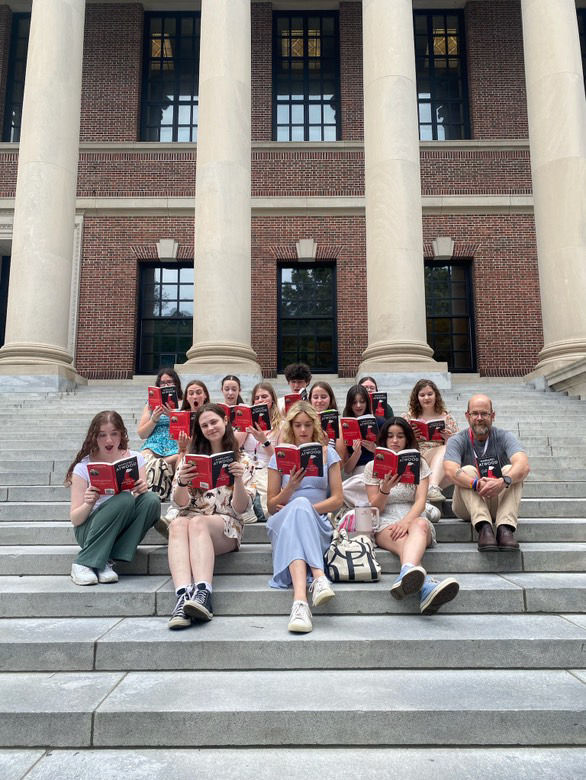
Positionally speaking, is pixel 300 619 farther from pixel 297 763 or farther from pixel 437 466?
pixel 437 466

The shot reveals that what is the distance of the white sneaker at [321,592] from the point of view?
13.4ft

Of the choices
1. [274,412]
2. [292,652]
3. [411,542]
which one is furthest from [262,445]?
[292,652]

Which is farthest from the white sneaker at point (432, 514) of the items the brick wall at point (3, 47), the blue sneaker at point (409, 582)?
the brick wall at point (3, 47)

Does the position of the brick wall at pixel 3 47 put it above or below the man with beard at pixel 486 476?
above

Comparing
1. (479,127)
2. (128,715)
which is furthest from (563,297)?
(128,715)

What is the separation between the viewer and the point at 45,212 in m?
12.9

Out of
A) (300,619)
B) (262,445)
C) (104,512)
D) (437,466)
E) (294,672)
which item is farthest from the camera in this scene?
(262,445)

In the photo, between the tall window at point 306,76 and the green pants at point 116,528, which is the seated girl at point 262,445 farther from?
the tall window at point 306,76

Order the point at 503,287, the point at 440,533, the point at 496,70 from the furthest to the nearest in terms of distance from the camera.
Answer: the point at 496,70 < the point at 503,287 < the point at 440,533

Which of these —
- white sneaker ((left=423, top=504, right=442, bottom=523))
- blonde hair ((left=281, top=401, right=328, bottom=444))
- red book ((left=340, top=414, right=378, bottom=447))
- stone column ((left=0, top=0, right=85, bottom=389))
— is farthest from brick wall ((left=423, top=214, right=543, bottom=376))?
blonde hair ((left=281, top=401, right=328, bottom=444))

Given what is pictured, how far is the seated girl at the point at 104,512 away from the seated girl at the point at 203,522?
30 cm

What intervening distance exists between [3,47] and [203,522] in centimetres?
2020

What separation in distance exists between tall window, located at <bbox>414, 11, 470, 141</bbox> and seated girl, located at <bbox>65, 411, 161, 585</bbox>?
56.9 ft

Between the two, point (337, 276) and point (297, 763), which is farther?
point (337, 276)
